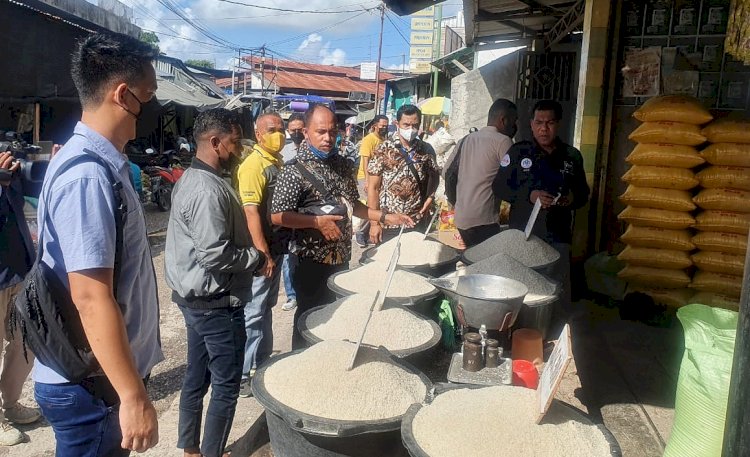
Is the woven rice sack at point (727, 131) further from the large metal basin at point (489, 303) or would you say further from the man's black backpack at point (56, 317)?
the man's black backpack at point (56, 317)

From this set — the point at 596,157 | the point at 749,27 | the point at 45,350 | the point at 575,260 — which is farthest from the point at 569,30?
the point at 45,350

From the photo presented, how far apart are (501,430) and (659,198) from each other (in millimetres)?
2658

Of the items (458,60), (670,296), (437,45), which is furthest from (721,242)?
(437,45)

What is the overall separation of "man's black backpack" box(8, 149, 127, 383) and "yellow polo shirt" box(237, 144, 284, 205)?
2.07 meters

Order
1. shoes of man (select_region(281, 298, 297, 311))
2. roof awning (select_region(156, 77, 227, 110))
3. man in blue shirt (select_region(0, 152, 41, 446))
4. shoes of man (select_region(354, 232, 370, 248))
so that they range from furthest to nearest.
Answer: roof awning (select_region(156, 77, 227, 110)) → shoes of man (select_region(354, 232, 370, 248)) → shoes of man (select_region(281, 298, 297, 311)) → man in blue shirt (select_region(0, 152, 41, 446))

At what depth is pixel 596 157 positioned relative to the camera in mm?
4441

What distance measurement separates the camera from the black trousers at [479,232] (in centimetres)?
467

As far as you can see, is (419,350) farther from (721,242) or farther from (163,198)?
(163,198)

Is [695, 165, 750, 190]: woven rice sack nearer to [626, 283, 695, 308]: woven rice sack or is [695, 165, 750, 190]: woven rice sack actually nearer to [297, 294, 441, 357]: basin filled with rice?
[626, 283, 695, 308]: woven rice sack

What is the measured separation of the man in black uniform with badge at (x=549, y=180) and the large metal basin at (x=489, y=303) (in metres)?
1.25

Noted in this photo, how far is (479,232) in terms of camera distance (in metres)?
4.69

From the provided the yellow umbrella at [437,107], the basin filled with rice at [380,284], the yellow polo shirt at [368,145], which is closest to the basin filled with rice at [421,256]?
the basin filled with rice at [380,284]

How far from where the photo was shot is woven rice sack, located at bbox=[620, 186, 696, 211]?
12.1 feet

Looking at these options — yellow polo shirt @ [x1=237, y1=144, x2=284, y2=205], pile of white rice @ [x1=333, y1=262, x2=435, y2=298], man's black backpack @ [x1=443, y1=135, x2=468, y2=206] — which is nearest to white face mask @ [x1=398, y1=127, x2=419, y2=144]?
man's black backpack @ [x1=443, y1=135, x2=468, y2=206]
